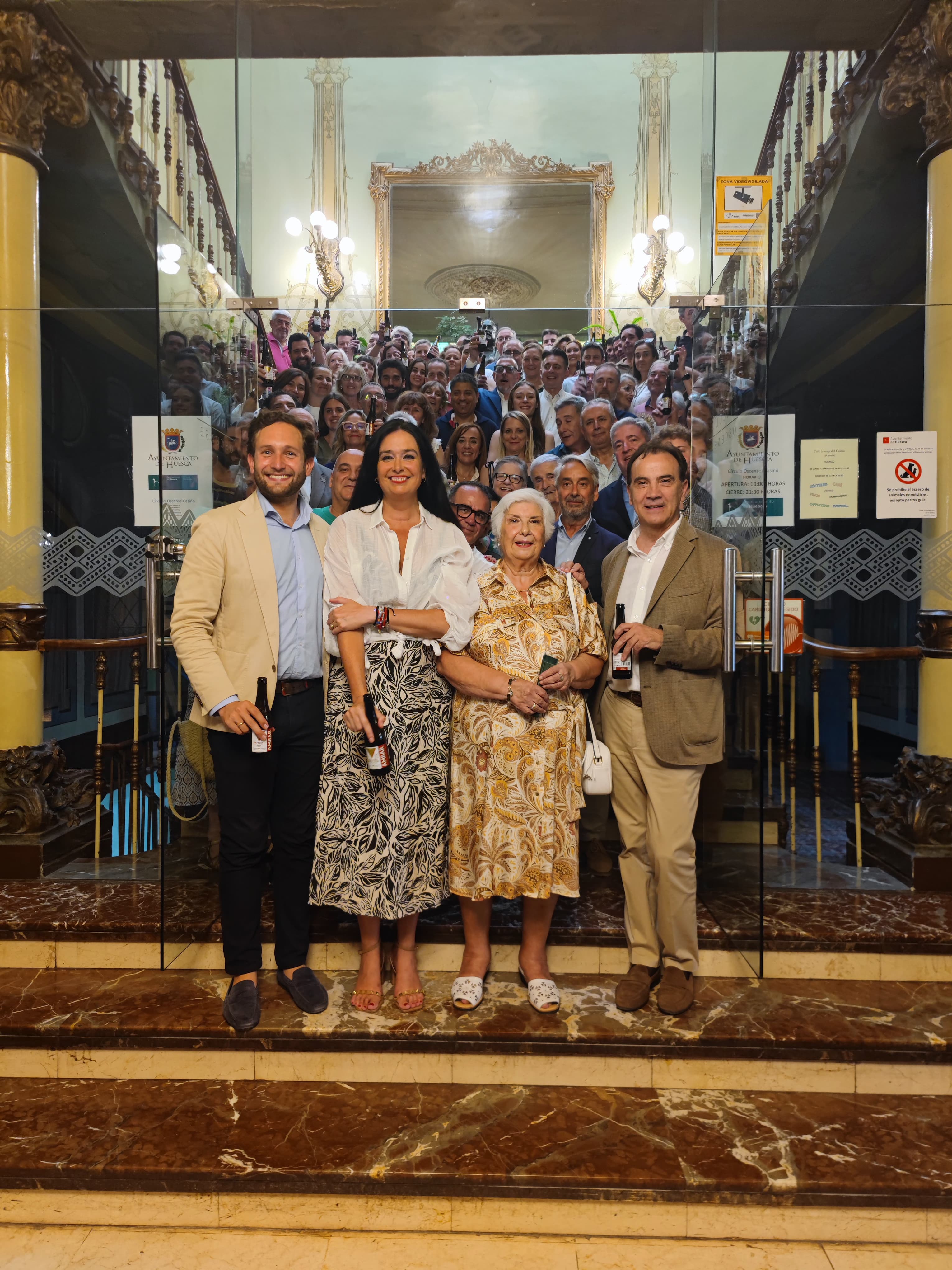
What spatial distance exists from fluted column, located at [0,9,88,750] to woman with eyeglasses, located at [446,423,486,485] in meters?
1.75

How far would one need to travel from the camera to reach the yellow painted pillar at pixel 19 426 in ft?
10.2

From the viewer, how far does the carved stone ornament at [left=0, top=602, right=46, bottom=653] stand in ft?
10.3

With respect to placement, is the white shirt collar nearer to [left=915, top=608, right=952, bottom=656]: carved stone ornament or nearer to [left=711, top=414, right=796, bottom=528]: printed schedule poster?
[left=711, top=414, right=796, bottom=528]: printed schedule poster

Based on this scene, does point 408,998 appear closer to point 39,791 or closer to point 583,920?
point 583,920

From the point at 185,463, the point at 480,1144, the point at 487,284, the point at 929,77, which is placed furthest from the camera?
the point at 487,284

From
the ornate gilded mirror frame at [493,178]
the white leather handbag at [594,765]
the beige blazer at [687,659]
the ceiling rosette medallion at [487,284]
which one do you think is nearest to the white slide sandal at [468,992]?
the white leather handbag at [594,765]

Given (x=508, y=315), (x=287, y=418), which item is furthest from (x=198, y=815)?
(x=508, y=315)

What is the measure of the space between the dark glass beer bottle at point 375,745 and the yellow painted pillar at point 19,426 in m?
1.95

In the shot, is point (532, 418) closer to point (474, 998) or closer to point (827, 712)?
point (827, 712)

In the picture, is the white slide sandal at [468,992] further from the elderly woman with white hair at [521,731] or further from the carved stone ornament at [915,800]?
the carved stone ornament at [915,800]

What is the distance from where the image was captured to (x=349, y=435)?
322 cm

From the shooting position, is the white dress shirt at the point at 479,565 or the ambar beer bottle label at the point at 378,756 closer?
the ambar beer bottle label at the point at 378,756

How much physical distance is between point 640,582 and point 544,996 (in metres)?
1.23

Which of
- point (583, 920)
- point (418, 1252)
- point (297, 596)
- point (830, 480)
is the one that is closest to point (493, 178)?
point (830, 480)
